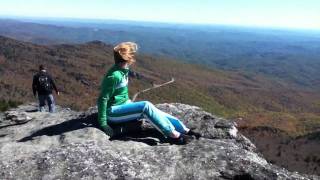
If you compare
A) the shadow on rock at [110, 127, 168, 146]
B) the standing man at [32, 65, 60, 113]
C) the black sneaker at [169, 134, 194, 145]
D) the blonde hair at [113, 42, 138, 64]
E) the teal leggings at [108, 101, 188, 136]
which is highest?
the blonde hair at [113, 42, 138, 64]

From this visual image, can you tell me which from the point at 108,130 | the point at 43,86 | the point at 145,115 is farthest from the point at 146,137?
the point at 43,86

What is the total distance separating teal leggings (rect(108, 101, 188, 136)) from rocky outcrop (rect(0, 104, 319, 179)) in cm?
45

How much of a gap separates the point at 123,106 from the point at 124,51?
57.4 inches

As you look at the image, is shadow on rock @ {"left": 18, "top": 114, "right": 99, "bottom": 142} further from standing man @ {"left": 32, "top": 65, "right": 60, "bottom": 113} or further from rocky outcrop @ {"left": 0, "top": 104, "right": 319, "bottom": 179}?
standing man @ {"left": 32, "top": 65, "right": 60, "bottom": 113}

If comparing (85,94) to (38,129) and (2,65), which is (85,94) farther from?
(38,129)

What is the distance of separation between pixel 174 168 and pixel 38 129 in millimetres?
5287

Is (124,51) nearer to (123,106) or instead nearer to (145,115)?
(123,106)

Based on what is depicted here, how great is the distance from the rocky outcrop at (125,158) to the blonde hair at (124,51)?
204 centimetres

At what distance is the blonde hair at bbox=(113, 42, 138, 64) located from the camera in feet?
39.6

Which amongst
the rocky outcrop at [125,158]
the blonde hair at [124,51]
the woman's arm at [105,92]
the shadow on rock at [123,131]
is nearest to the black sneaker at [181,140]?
the rocky outcrop at [125,158]

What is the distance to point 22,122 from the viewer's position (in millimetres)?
16688

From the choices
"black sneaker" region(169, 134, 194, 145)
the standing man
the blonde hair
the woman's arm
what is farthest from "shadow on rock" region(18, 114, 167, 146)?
the standing man

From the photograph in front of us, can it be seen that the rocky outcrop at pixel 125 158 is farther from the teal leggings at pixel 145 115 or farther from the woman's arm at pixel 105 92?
the woman's arm at pixel 105 92

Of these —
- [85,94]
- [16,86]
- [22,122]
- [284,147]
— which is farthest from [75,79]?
[22,122]
